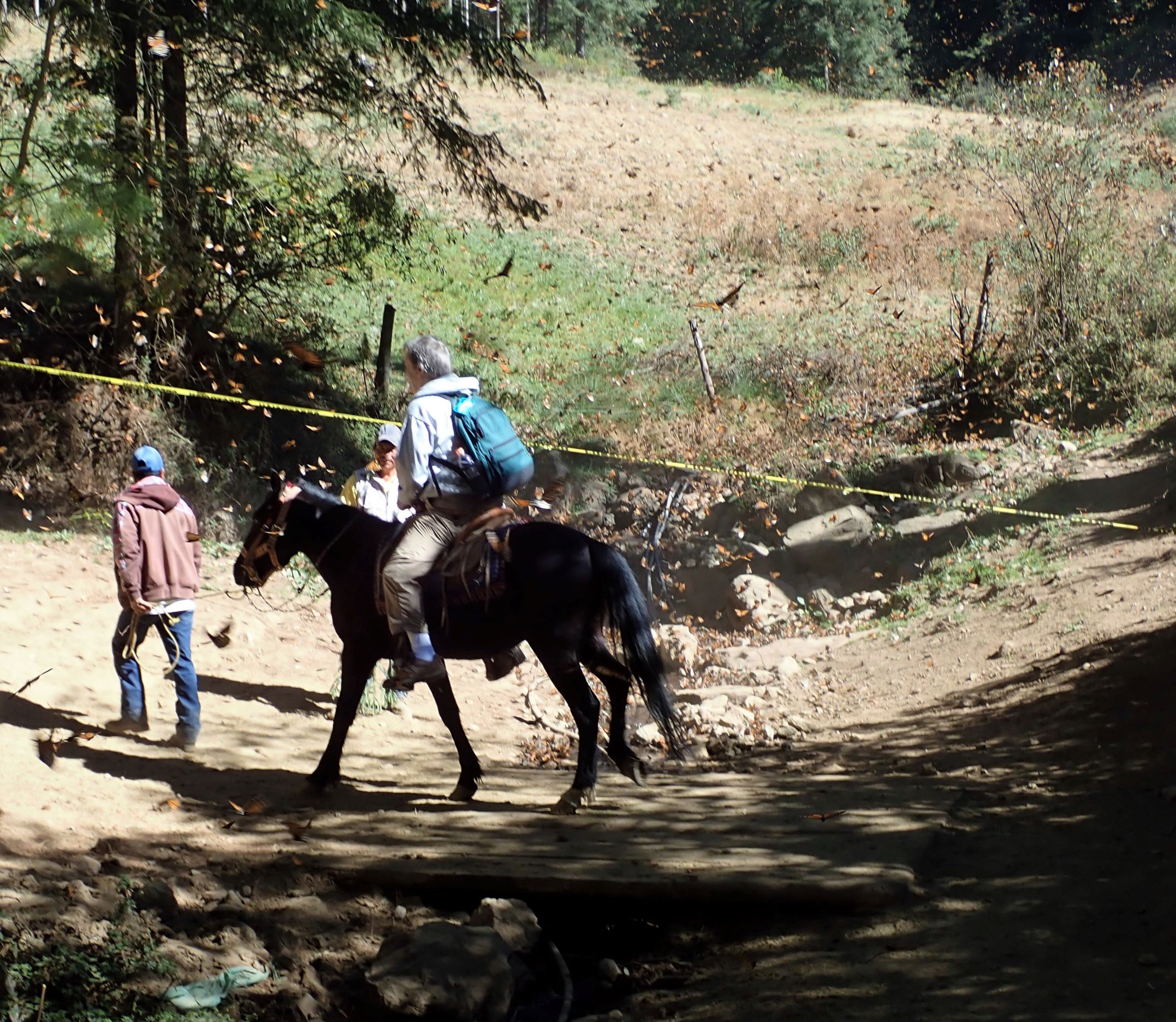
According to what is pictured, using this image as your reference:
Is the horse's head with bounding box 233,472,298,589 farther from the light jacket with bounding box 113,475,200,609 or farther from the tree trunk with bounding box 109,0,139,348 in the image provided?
the tree trunk with bounding box 109,0,139,348

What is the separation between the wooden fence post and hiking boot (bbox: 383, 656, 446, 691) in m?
10.4

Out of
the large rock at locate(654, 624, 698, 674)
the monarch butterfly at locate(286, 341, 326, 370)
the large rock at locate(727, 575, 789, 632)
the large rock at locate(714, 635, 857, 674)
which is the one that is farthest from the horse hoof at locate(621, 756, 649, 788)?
the monarch butterfly at locate(286, 341, 326, 370)

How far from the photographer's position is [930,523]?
42.4 ft

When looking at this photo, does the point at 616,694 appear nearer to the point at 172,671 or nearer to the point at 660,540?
the point at 172,671

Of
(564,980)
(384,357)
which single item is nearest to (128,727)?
(564,980)

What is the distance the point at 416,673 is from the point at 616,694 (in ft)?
4.10

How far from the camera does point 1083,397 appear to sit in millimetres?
15617

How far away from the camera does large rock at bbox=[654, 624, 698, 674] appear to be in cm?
1183

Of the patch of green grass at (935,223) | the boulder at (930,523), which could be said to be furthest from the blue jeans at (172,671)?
the patch of green grass at (935,223)

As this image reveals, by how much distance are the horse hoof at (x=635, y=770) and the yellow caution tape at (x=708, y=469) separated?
4.89 m

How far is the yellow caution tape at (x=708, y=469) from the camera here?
11.4 m

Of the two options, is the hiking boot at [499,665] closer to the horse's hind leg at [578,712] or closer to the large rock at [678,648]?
the horse's hind leg at [578,712]

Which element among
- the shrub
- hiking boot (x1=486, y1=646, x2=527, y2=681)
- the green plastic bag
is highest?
the shrub

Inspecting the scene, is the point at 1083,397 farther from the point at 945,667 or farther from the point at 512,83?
the point at 512,83
